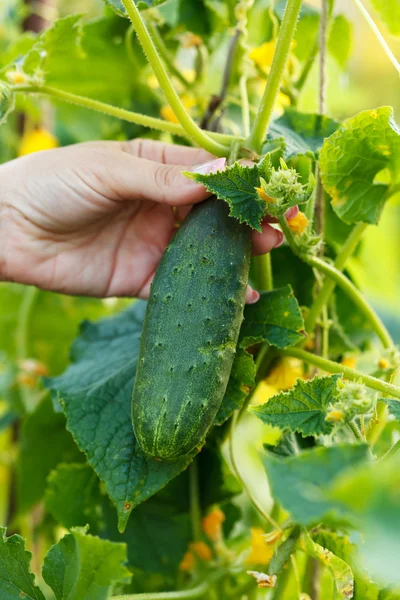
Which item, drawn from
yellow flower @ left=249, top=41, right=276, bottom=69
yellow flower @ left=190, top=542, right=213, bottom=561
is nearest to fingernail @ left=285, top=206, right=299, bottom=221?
yellow flower @ left=249, top=41, right=276, bottom=69

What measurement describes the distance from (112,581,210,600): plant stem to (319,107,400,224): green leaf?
1.96 feet

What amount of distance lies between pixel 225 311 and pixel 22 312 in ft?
3.48

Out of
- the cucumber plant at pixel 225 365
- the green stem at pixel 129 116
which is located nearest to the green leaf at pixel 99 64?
the cucumber plant at pixel 225 365

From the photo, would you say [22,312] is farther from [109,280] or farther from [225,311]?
[225,311]

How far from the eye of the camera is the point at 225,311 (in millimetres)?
901

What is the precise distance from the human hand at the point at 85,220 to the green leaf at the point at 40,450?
0.30 metres

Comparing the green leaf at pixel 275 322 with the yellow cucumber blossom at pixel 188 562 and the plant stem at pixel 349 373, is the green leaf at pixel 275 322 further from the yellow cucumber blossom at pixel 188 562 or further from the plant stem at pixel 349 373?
the yellow cucumber blossom at pixel 188 562

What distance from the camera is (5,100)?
3.49 feet

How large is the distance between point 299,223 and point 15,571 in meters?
0.60

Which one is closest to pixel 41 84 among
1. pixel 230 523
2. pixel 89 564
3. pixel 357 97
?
pixel 89 564

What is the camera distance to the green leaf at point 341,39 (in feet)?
5.02

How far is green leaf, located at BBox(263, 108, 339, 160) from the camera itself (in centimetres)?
106

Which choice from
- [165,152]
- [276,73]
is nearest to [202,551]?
[165,152]

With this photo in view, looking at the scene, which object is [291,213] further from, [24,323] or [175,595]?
[24,323]
